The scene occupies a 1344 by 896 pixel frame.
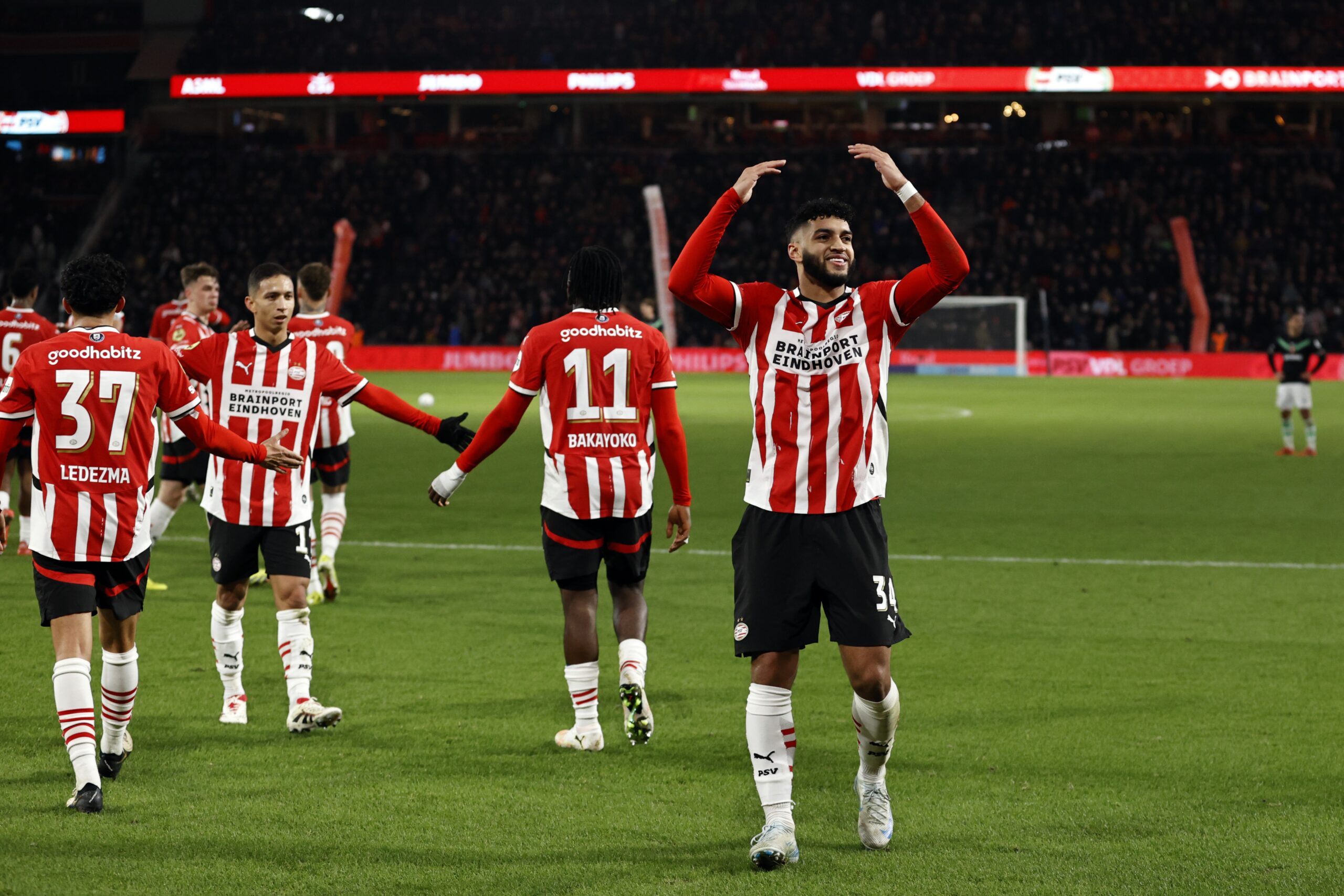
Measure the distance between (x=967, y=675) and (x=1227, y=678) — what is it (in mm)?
1318

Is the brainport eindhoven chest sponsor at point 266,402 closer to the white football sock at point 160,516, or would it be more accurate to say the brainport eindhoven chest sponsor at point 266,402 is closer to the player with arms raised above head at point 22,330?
the white football sock at point 160,516

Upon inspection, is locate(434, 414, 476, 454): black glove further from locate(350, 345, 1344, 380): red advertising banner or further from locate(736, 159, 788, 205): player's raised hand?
locate(350, 345, 1344, 380): red advertising banner

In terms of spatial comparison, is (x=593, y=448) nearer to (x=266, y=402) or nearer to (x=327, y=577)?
(x=266, y=402)

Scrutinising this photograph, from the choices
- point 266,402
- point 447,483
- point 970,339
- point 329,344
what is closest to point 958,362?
point 970,339

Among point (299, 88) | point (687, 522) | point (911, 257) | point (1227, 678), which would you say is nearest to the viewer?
point (687, 522)

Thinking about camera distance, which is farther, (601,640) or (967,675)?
(601,640)

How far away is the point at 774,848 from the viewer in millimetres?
4574

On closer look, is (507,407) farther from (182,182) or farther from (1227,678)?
(182,182)

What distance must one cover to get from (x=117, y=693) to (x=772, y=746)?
2.55 metres

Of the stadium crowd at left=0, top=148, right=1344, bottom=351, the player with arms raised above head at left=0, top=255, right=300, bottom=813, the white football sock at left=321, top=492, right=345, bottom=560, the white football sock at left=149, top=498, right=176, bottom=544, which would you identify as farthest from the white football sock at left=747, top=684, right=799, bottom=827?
the stadium crowd at left=0, top=148, right=1344, bottom=351

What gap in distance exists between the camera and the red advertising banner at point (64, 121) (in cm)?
4859

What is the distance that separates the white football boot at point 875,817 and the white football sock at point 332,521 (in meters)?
5.50

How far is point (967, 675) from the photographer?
7355 mm

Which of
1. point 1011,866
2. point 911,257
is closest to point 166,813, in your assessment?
point 1011,866
